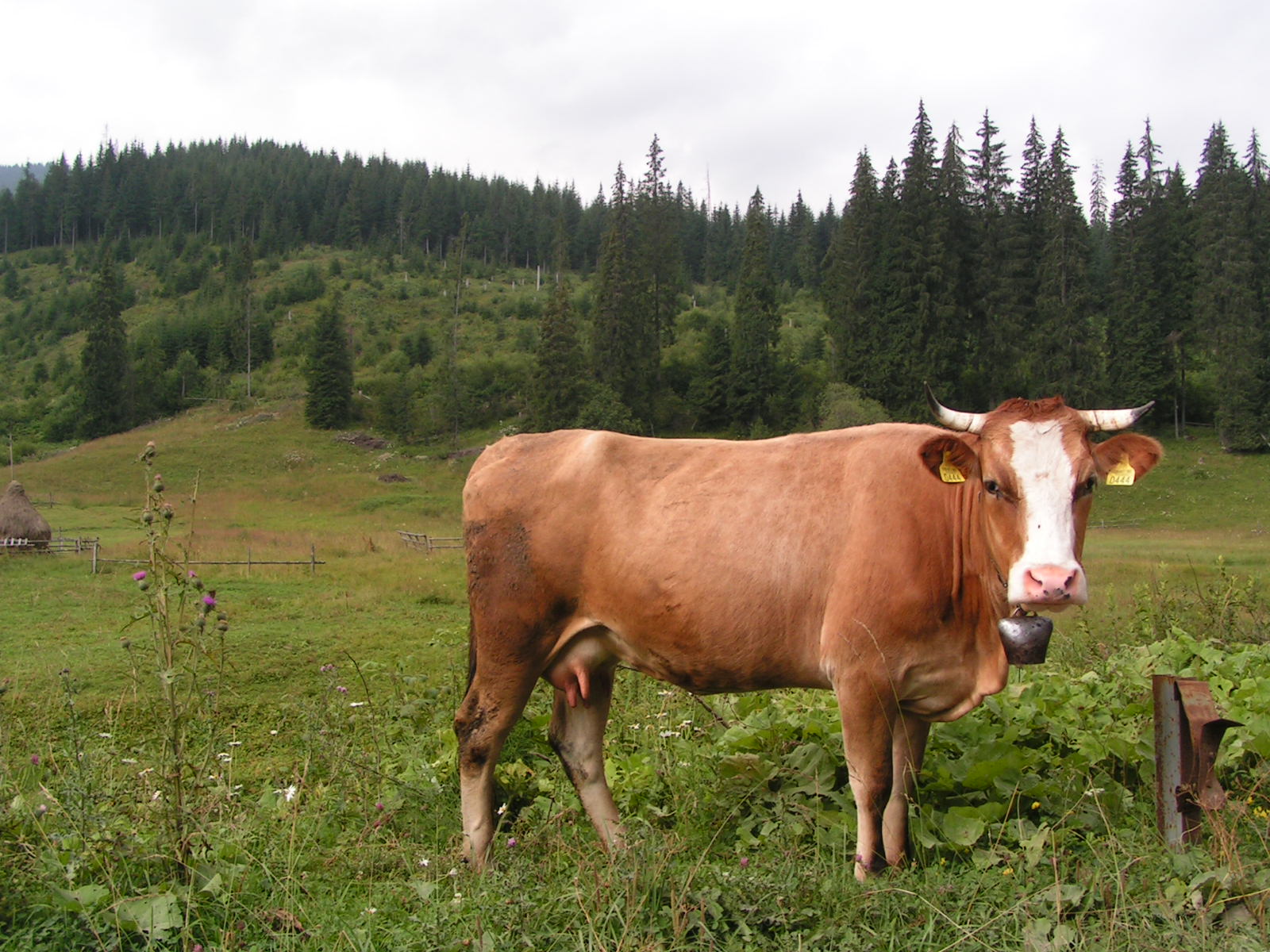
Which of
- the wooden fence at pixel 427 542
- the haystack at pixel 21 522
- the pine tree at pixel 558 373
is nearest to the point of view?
the haystack at pixel 21 522

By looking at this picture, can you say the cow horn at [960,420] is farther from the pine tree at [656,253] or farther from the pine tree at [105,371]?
the pine tree at [105,371]

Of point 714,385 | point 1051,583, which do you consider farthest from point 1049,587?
point 714,385

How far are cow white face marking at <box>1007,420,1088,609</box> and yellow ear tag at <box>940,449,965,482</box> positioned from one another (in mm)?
295

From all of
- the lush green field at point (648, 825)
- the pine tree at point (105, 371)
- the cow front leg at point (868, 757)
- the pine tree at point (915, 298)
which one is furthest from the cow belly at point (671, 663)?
the pine tree at point (105, 371)

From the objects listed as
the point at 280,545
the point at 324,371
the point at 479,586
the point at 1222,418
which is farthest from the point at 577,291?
the point at 479,586

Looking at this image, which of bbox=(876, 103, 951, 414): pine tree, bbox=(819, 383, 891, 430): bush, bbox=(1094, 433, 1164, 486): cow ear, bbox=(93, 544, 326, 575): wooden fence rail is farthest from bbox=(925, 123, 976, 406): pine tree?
bbox=(1094, 433, 1164, 486): cow ear

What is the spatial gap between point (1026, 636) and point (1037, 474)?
71 cm

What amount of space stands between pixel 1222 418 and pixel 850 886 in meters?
54.8

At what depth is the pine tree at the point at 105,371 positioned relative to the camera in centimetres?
7400

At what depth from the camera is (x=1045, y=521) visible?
13.0 feet

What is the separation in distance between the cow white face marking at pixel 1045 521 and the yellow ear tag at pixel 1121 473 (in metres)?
0.52

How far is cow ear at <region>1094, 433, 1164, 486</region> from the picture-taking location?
440 cm

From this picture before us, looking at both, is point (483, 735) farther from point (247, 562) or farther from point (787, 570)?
point (247, 562)

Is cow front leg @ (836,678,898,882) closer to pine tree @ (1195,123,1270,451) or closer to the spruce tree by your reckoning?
the spruce tree
